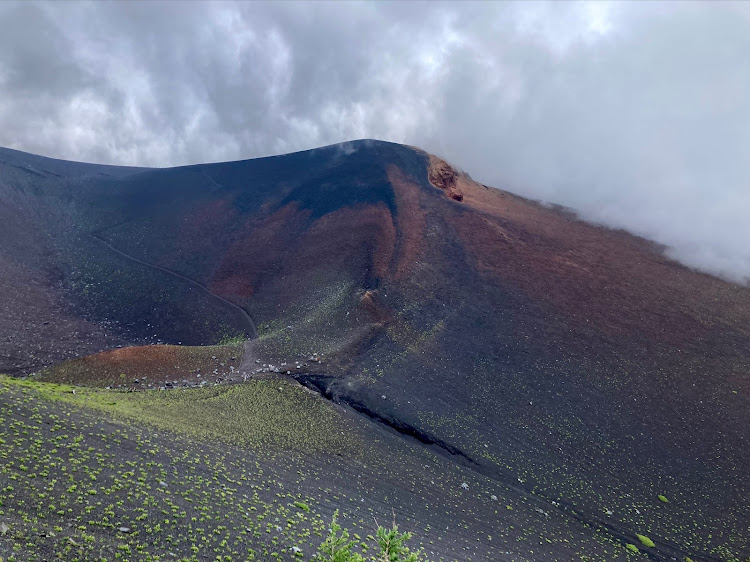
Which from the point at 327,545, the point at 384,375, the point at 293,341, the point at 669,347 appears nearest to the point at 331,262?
the point at 293,341

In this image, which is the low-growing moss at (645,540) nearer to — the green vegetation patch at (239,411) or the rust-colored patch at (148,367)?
the green vegetation patch at (239,411)

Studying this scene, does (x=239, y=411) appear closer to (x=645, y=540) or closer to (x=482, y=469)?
(x=482, y=469)

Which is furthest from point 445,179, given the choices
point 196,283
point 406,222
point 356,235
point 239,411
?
point 239,411

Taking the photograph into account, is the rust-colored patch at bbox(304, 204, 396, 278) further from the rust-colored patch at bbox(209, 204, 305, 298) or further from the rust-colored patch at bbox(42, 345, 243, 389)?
the rust-colored patch at bbox(42, 345, 243, 389)

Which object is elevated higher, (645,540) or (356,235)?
(356,235)

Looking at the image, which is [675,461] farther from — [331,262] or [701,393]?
[331,262]

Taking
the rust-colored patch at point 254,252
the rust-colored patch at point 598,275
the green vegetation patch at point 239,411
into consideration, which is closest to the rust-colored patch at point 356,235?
the rust-colored patch at point 254,252
